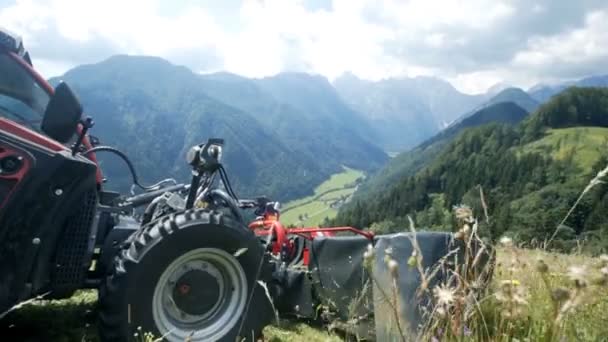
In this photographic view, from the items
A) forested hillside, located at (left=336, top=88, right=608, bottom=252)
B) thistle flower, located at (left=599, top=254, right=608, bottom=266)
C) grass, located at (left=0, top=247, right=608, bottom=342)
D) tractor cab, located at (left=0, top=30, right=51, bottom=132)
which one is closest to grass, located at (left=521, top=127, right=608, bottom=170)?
forested hillside, located at (left=336, top=88, right=608, bottom=252)

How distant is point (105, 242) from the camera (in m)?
4.62

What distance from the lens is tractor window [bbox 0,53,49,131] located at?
442 cm

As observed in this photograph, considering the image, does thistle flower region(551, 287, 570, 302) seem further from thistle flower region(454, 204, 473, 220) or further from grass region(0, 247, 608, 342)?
thistle flower region(454, 204, 473, 220)

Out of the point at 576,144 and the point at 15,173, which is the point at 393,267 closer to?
the point at 15,173

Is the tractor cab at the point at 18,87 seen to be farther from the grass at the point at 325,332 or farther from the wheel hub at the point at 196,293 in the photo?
the wheel hub at the point at 196,293

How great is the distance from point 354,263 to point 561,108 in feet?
581

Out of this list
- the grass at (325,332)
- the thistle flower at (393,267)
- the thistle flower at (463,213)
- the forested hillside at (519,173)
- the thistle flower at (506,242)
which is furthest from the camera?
the forested hillside at (519,173)

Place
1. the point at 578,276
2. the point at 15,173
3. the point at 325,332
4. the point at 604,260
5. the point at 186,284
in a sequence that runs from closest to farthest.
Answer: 1. the point at 578,276
2. the point at 604,260
3. the point at 15,173
4. the point at 186,284
5. the point at 325,332

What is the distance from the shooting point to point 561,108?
160 metres

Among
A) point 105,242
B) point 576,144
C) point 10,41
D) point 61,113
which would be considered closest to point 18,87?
point 10,41

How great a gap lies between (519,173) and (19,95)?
413 feet

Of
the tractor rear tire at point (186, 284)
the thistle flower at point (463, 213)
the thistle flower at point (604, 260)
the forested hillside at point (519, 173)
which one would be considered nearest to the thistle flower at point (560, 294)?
the thistle flower at point (604, 260)

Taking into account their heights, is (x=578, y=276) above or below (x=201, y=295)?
above

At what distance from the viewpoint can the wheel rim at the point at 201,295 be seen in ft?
12.9
